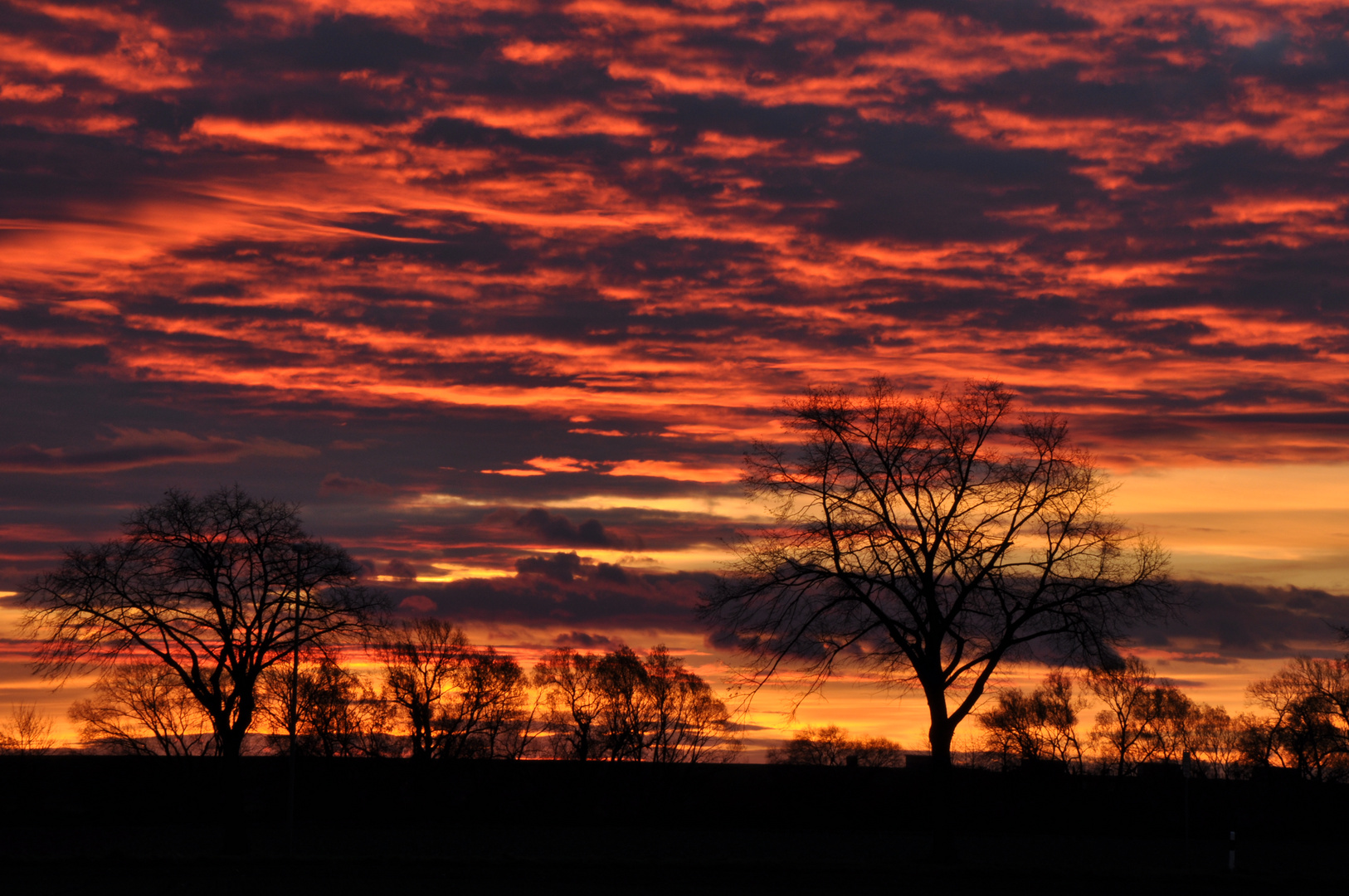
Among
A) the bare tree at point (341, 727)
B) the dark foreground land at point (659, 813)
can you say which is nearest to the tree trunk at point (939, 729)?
the dark foreground land at point (659, 813)

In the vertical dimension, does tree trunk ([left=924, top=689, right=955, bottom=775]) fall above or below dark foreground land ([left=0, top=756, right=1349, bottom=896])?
above

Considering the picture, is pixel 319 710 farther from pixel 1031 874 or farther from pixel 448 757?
pixel 1031 874

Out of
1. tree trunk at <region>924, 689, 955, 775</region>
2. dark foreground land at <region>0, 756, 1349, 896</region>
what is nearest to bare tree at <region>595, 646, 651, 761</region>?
dark foreground land at <region>0, 756, 1349, 896</region>

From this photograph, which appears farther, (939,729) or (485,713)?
(485,713)

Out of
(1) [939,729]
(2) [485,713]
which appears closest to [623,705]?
(2) [485,713]

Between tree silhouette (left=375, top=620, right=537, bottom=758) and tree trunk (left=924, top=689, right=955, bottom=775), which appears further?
tree silhouette (left=375, top=620, right=537, bottom=758)

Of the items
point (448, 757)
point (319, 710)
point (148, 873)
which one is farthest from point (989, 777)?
point (148, 873)

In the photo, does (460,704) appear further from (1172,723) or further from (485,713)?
(1172,723)

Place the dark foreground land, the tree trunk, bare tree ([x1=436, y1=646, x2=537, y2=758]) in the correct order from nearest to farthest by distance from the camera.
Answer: the tree trunk → the dark foreground land → bare tree ([x1=436, y1=646, x2=537, y2=758])

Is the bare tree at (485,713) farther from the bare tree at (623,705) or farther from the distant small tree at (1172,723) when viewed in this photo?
the distant small tree at (1172,723)

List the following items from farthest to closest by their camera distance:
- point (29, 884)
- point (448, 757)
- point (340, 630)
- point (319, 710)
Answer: point (448, 757) < point (319, 710) < point (340, 630) < point (29, 884)

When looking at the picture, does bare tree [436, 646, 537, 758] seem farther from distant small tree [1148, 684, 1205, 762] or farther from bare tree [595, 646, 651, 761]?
distant small tree [1148, 684, 1205, 762]

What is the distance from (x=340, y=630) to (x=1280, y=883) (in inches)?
1210

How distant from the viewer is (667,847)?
59.2 m
